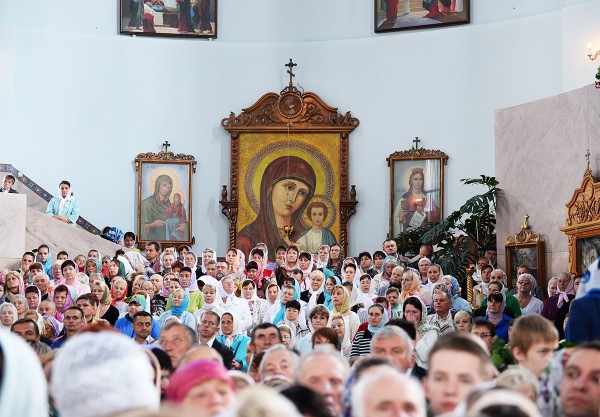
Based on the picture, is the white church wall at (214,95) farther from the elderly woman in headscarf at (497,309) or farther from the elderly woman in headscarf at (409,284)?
the elderly woman in headscarf at (497,309)

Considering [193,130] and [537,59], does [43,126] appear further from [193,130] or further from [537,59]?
[537,59]

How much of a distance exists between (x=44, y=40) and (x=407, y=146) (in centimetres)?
866

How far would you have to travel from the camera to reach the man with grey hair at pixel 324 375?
524cm

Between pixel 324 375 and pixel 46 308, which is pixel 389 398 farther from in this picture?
pixel 46 308

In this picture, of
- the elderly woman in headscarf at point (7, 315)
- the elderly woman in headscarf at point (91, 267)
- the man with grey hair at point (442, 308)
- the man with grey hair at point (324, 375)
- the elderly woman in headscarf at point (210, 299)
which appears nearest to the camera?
the man with grey hair at point (324, 375)

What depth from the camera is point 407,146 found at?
2398 cm

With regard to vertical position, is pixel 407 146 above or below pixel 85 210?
above

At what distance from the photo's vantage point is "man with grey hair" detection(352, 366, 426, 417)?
13.0 feet

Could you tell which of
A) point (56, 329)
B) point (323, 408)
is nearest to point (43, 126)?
point (56, 329)

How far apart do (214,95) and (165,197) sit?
270 cm

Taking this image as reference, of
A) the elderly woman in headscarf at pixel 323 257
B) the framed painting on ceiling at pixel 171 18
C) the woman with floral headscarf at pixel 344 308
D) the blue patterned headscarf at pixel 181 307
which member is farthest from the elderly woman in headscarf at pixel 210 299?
the framed painting on ceiling at pixel 171 18

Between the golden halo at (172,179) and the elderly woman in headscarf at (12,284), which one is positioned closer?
the elderly woman in headscarf at (12,284)

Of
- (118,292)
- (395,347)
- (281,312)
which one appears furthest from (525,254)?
(395,347)

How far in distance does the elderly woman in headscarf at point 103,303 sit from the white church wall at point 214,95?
1042 cm
